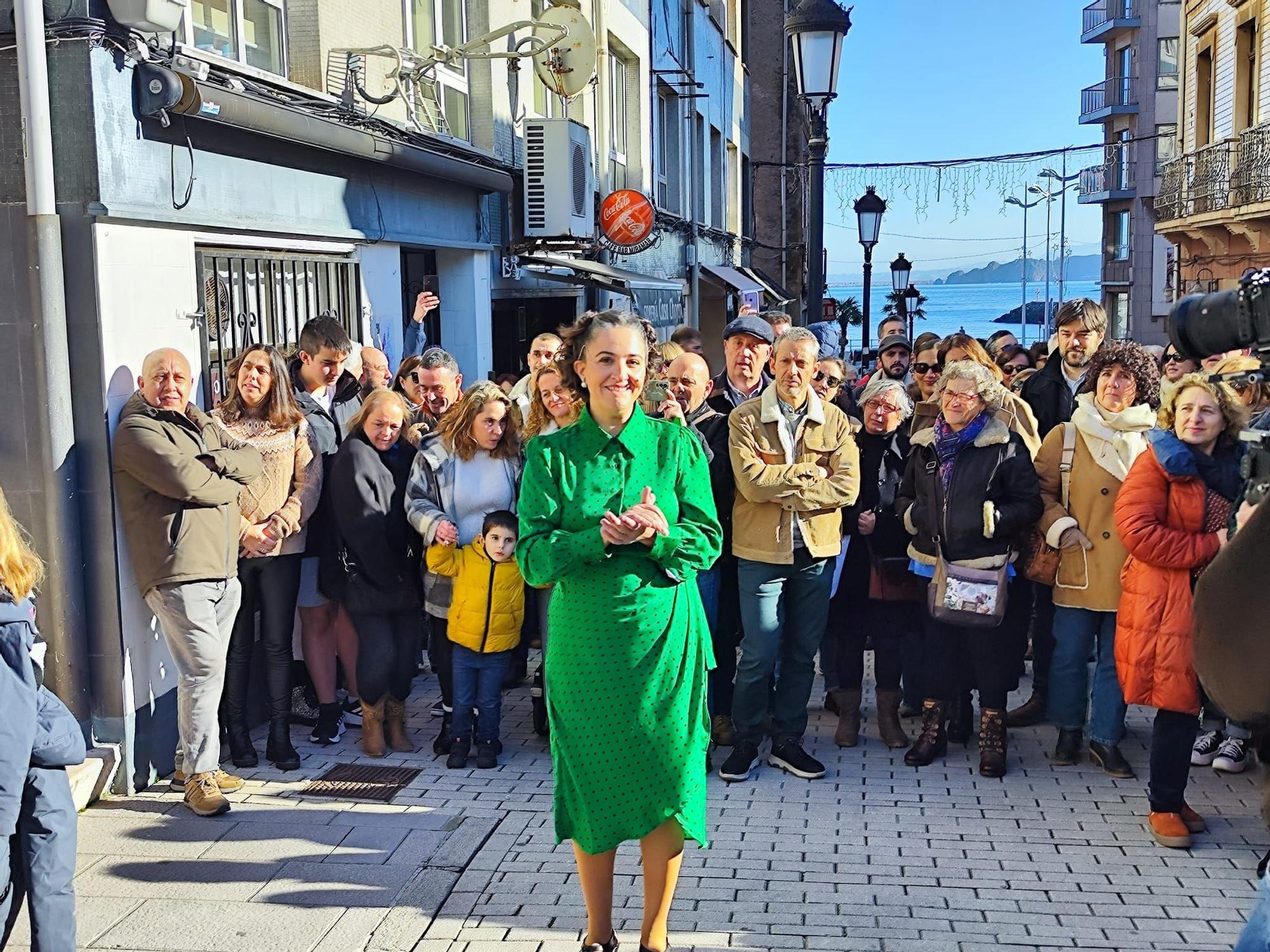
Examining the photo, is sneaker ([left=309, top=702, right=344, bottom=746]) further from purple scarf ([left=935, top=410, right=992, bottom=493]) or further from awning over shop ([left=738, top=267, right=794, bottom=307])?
awning over shop ([left=738, top=267, right=794, bottom=307])

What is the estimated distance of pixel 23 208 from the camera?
18.6ft

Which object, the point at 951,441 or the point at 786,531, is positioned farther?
the point at 951,441

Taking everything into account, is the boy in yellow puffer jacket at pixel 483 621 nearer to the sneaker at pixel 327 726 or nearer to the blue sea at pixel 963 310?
the sneaker at pixel 327 726

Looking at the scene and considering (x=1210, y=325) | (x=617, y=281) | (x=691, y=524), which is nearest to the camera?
(x=1210, y=325)

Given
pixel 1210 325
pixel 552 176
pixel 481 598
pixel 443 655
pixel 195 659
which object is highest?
pixel 552 176

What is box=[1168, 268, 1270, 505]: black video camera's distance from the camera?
9.26 ft

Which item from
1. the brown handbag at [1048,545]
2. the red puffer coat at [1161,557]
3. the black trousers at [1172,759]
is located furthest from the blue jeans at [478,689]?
the black trousers at [1172,759]

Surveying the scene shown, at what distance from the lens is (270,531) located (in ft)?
21.0

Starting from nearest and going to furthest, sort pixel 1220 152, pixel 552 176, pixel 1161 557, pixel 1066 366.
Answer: pixel 1161 557 → pixel 1066 366 → pixel 552 176 → pixel 1220 152

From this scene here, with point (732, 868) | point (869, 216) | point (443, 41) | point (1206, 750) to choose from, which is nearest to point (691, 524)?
point (732, 868)

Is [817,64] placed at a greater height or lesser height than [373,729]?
greater

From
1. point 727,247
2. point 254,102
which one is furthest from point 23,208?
point 727,247

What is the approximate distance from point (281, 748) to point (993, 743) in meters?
3.48

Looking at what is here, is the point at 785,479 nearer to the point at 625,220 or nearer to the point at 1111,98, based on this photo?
the point at 625,220
